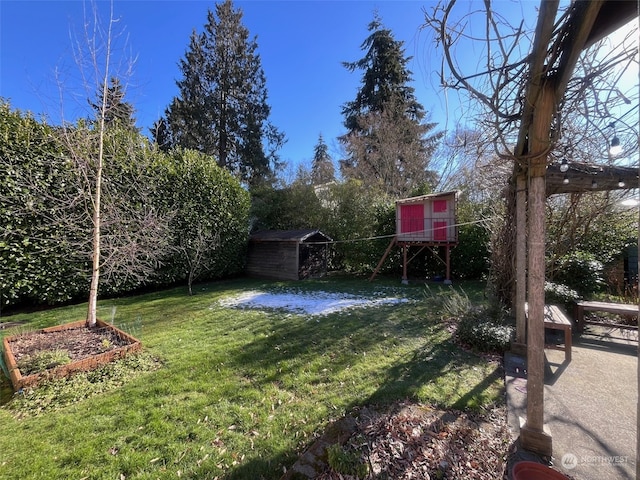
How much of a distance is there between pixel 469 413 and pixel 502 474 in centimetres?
72

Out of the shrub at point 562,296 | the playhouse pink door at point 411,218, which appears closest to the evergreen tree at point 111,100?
the shrub at point 562,296

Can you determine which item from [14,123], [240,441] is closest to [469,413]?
[240,441]

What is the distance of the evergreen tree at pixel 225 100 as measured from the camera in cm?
1614

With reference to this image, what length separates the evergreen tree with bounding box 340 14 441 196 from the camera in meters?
16.3

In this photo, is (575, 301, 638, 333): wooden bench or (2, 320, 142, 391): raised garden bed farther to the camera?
(575, 301, 638, 333): wooden bench

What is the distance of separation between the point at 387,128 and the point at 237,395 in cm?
1626

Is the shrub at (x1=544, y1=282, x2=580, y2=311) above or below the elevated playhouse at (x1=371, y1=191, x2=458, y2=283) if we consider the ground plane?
below

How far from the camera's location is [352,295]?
7.75 meters

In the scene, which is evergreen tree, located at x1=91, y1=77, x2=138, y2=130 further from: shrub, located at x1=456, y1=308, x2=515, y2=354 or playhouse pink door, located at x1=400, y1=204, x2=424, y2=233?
playhouse pink door, located at x1=400, y1=204, x2=424, y2=233

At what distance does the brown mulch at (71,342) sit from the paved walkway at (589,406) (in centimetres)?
484

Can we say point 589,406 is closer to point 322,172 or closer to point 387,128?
point 387,128

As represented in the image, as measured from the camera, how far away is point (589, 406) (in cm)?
265

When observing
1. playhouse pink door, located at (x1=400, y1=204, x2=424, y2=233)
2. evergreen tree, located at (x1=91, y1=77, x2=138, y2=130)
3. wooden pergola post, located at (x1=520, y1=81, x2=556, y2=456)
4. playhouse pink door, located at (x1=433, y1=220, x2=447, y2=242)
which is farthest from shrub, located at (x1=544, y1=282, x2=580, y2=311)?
evergreen tree, located at (x1=91, y1=77, x2=138, y2=130)

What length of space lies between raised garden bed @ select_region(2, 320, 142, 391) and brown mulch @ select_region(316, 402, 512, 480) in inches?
129
